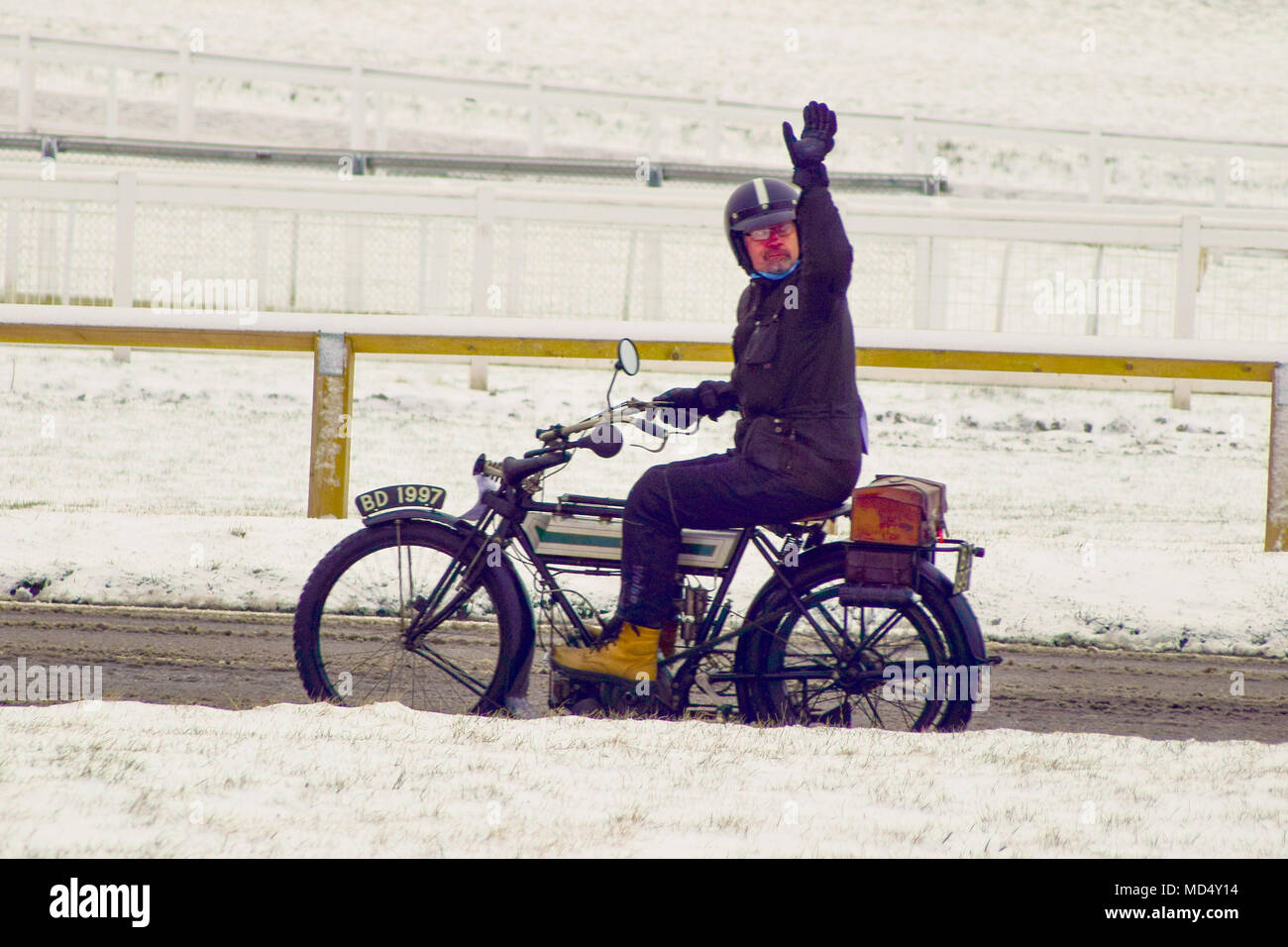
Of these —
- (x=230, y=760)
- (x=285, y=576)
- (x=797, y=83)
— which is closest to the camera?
(x=230, y=760)

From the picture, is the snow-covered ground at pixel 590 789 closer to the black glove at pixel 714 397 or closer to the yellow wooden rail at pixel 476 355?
the black glove at pixel 714 397

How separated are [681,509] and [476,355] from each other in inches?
144

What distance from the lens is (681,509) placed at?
4.66 meters

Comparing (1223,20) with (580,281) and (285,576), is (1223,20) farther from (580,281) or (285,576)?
(285,576)

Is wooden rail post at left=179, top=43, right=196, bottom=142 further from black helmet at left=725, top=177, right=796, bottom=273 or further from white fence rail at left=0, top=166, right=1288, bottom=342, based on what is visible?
black helmet at left=725, top=177, right=796, bottom=273

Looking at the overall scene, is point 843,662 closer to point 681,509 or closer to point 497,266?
point 681,509

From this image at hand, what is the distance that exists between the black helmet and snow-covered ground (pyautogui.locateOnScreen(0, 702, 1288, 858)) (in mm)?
1546

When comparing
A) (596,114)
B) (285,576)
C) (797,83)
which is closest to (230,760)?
(285,576)

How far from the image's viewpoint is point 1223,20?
46.3m

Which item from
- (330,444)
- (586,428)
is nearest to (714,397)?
(586,428)

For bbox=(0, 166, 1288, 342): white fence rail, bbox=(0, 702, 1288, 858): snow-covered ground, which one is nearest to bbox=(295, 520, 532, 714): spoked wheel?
bbox=(0, 702, 1288, 858): snow-covered ground

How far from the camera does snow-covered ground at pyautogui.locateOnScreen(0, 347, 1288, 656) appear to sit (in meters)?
6.97

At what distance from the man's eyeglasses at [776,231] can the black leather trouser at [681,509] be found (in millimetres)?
688
